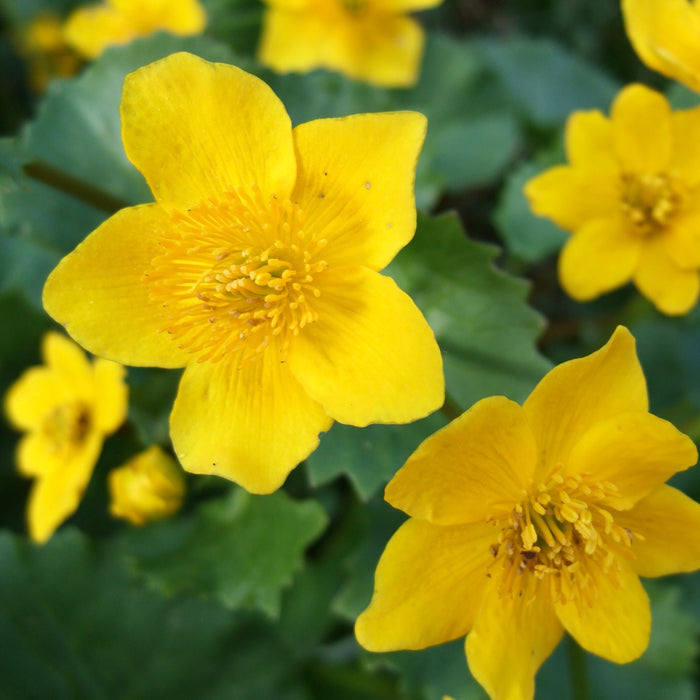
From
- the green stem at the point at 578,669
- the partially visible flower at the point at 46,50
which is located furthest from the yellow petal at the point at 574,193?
the partially visible flower at the point at 46,50

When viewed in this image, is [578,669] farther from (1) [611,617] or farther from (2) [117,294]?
(2) [117,294]

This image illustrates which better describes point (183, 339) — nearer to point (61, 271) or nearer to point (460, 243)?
point (61, 271)

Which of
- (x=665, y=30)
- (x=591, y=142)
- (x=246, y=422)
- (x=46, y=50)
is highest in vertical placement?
(x=665, y=30)

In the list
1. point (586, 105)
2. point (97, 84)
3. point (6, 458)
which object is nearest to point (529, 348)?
point (97, 84)

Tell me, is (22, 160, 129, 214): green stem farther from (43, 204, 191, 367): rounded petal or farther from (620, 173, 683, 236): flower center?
(620, 173, 683, 236): flower center

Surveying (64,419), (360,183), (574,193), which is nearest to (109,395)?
(64,419)

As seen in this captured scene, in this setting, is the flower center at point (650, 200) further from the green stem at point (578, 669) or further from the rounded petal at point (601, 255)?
the green stem at point (578, 669)

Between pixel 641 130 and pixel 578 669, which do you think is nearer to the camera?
pixel 578 669

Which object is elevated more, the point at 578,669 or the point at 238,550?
the point at 578,669

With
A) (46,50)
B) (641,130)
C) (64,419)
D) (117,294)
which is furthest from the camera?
(46,50)
